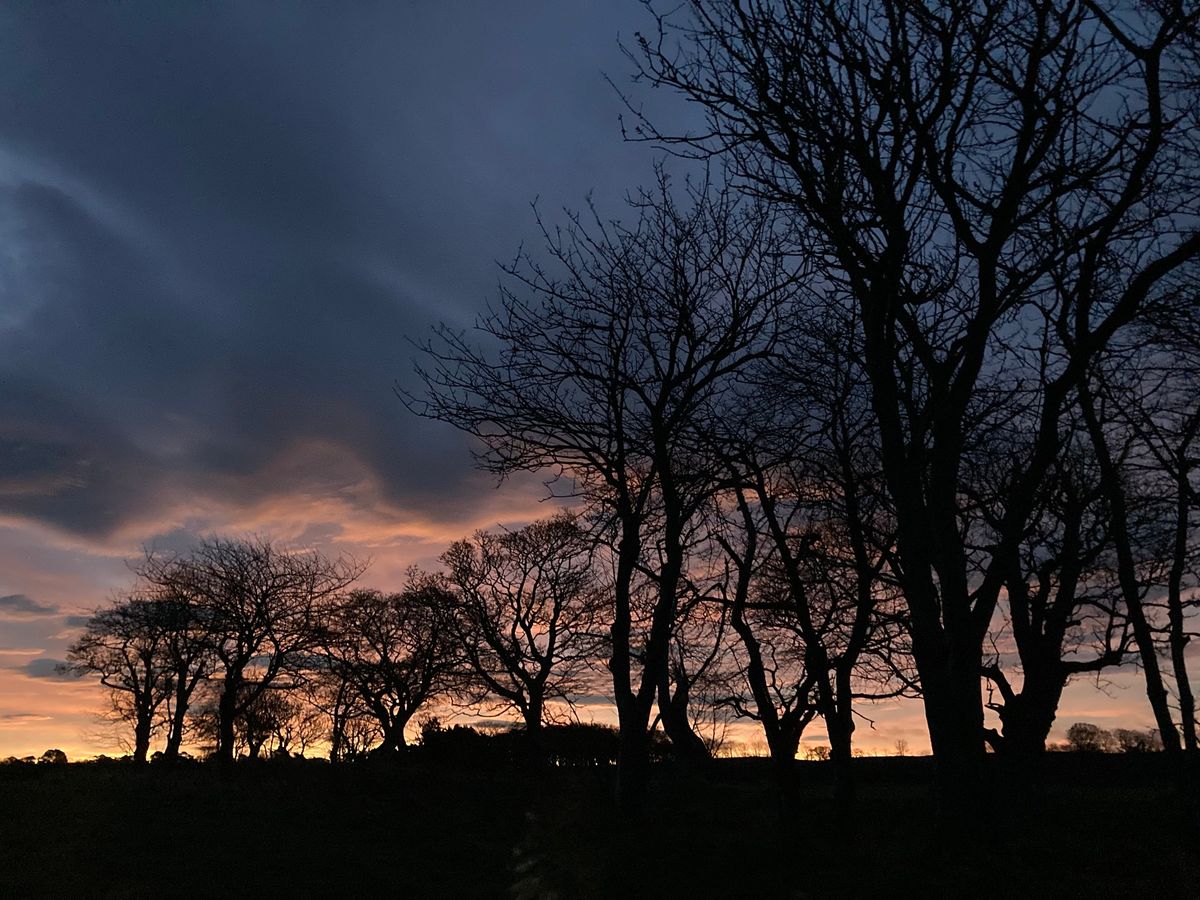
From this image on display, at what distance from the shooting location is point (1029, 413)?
544 inches

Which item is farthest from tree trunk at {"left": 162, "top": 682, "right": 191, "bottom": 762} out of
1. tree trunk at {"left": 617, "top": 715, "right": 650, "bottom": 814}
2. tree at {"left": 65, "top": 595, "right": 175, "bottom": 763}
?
tree trunk at {"left": 617, "top": 715, "right": 650, "bottom": 814}

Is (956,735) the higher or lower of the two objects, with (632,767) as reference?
higher

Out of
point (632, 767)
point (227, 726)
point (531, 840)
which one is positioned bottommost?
point (531, 840)

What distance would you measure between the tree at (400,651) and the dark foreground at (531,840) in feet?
45.2

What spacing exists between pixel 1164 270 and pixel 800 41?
4.01 metres

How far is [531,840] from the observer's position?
17.2m

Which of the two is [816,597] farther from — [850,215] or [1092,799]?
[850,215]

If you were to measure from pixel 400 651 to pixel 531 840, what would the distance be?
27.6m

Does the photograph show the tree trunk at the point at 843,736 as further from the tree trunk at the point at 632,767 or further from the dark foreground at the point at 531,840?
the tree trunk at the point at 632,767

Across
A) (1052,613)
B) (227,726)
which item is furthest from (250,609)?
(1052,613)

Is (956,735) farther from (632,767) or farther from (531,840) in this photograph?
(531,840)

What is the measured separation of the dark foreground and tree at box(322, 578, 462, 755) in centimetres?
1378

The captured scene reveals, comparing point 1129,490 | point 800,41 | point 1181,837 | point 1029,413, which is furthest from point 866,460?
point 800,41

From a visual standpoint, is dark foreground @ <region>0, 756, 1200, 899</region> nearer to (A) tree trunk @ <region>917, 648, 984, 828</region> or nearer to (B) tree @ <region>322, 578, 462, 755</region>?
(A) tree trunk @ <region>917, 648, 984, 828</region>
